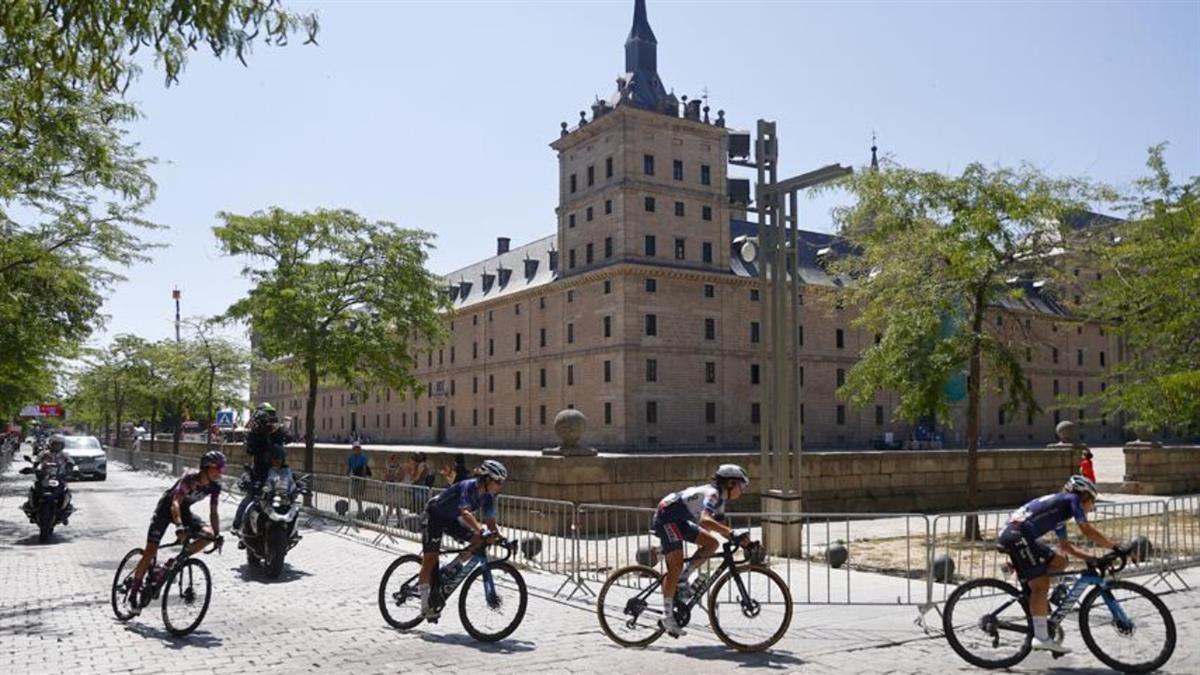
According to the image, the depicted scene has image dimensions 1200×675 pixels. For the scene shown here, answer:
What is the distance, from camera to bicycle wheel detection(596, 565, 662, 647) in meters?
8.13

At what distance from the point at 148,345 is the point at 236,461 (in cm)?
1394

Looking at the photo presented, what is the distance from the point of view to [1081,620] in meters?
7.43

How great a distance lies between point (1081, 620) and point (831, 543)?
8.11 m

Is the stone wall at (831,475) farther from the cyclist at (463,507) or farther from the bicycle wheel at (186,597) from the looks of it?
the bicycle wheel at (186,597)

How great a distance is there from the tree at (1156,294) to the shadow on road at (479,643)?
44.4 ft

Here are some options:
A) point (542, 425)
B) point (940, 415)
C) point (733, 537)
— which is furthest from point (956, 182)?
point (542, 425)

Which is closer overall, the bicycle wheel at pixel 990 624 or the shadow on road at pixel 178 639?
the bicycle wheel at pixel 990 624

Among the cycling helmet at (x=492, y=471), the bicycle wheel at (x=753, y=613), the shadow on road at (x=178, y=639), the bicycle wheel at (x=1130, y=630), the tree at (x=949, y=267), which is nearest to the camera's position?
the bicycle wheel at (x=1130, y=630)

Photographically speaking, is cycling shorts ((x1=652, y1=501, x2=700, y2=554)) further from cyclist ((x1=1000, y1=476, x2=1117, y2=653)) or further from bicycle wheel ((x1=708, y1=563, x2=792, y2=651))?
cyclist ((x1=1000, y1=476, x2=1117, y2=653))

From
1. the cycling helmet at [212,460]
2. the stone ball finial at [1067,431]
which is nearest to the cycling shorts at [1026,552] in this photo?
the cycling helmet at [212,460]

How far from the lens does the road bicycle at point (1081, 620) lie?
726 centimetres

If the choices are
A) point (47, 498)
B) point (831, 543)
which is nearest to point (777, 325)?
point (831, 543)

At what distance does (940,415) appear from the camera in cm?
1828

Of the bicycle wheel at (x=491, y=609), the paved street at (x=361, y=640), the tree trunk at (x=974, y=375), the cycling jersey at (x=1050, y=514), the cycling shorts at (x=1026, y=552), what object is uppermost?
the tree trunk at (x=974, y=375)
